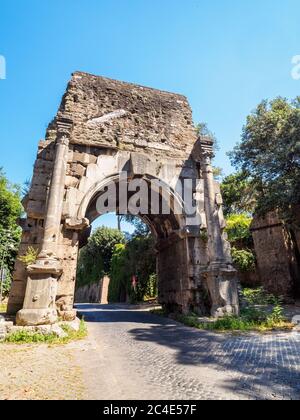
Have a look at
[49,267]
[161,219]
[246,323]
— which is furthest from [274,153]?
[49,267]

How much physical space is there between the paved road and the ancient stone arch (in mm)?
1922

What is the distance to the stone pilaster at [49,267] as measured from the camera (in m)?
5.81

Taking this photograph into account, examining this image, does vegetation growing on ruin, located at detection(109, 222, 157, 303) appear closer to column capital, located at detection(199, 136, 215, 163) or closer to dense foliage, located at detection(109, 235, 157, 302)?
dense foliage, located at detection(109, 235, 157, 302)

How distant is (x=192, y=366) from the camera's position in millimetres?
3678

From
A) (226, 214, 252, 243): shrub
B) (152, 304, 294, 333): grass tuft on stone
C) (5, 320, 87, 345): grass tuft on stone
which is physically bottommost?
(5, 320, 87, 345): grass tuft on stone

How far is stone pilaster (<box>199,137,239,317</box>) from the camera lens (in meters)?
7.41

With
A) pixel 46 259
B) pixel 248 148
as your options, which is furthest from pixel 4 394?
pixel 248 148

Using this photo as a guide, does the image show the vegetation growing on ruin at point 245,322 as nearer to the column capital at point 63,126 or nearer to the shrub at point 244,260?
the column capital at point 63,126

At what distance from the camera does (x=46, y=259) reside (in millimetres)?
6398

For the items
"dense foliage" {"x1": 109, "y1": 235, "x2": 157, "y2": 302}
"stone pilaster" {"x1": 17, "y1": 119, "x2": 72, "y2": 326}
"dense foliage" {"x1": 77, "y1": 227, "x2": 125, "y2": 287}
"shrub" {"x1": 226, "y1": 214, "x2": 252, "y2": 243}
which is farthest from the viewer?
"dense foliage" {"x1": 77, "y1": 227, "x2": 125, "y2": 287}

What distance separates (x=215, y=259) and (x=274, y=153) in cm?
683

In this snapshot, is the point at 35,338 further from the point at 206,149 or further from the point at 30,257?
the point at 206,149

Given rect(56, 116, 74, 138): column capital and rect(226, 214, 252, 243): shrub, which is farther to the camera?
rect(226, 214, 252, 243): shrub

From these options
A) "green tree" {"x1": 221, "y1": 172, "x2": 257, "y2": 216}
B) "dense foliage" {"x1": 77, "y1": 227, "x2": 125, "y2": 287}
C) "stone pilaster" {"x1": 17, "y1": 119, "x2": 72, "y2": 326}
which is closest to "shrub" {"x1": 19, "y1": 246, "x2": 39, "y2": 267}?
"stone pilaster" {"x1": 17, "y1": 119, "x2": 72, "y2": 326}
